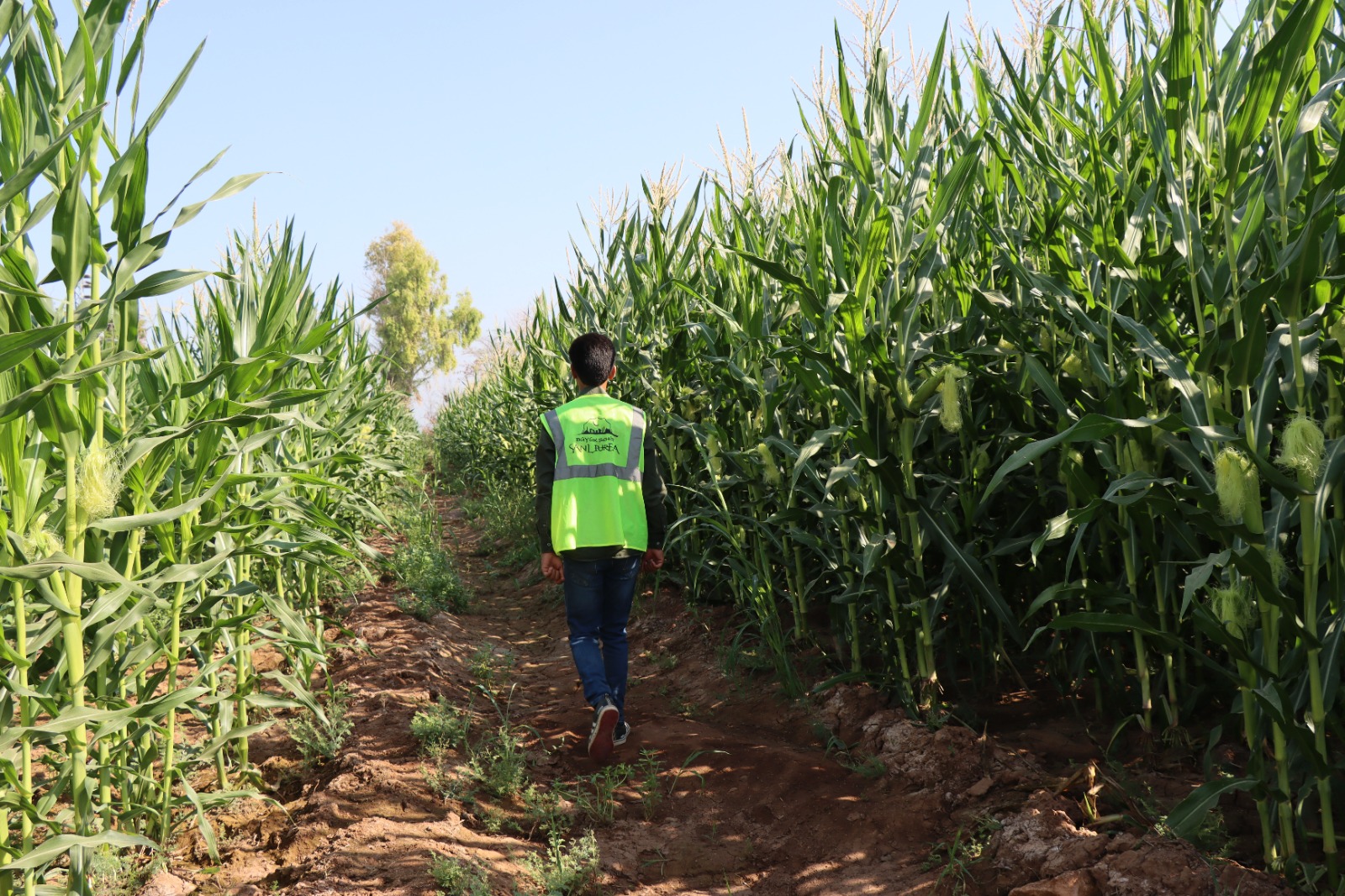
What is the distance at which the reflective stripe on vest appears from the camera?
3.99 m

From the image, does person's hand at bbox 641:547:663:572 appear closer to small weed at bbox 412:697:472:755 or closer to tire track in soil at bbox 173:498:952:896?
tire track in soil at bbox 173:498:952:896

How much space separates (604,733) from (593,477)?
3.75 ft

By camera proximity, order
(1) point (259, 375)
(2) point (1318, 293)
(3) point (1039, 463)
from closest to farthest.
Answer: (2) point (1318, 293) < (1) point (259, 375) < (3) point (1039, 463)

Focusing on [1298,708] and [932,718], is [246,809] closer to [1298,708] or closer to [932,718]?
[932,718]

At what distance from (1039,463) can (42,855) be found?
3.35 meters

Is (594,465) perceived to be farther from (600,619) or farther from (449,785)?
(449,785)

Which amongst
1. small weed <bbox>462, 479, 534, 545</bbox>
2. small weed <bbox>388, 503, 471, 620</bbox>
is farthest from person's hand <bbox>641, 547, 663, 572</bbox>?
small weed <bbox>462, 479, 534, 545</bbox>

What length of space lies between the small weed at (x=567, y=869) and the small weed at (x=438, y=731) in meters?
0.93

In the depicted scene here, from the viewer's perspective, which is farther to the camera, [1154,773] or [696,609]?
[696,609]

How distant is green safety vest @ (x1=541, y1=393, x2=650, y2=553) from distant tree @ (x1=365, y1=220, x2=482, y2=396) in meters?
42.1

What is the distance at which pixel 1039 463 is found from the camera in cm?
341

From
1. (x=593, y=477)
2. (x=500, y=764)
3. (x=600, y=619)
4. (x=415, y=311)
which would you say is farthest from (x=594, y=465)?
(x=415, y=311)

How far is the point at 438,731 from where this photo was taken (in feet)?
12.9

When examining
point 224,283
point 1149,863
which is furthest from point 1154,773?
point 224,283
